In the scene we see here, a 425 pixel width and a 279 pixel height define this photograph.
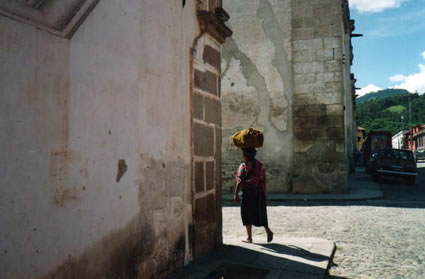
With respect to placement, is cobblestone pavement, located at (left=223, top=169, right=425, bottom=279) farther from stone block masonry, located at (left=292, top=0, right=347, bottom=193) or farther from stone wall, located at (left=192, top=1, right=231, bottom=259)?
stone block masonry, located at (left=292, top=0, right=347, bottom=193)

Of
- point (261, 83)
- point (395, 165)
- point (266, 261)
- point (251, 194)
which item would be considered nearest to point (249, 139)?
point (251, 194)

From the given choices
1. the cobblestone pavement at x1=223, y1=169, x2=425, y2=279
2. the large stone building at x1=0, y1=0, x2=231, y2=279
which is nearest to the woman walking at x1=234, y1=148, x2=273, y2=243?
the cobblestone pavement at x1=223, y1=169, x2=425, y2=279

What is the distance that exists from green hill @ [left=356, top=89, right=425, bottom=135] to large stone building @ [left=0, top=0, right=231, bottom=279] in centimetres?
8404

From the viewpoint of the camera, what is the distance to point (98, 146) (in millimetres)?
2707

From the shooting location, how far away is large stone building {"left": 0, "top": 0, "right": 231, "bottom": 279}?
2098 millimetres

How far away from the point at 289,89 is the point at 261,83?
2.95 feet

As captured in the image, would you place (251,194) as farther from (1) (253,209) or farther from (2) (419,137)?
(2) (419,137)

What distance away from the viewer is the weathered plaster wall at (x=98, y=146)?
209 centimetres

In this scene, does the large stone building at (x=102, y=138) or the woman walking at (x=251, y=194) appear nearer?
the large stone building at (x=102, y=138)

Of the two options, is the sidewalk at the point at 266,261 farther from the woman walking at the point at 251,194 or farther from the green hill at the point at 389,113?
the green hill at the point at 389,113

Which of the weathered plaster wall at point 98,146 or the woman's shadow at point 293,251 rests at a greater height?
the weathered plaster wall at point 98,146

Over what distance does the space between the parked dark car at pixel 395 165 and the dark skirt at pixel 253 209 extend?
1152cm

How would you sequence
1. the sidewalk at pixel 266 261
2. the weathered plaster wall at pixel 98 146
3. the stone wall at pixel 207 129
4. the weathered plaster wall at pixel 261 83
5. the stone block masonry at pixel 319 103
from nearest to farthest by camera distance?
the weathered plaster wall at pixel 98 146, the sidewalk at pixel 266 261, the stone wall at pixel 207 129, the stone block masonry at pixel 319 103, the weathered plaster wall at pixel 261 83

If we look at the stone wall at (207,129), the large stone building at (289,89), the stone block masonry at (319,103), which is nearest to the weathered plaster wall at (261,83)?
the large stone building at (289,89)
